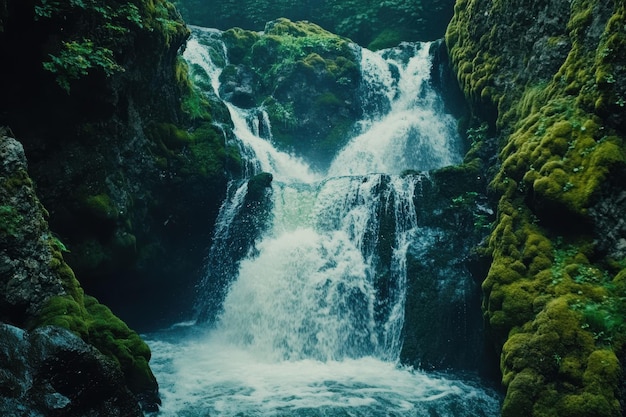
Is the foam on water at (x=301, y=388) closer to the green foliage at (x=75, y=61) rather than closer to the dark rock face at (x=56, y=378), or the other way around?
the dark rock face at (x=56, y=378)

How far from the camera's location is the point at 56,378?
550 cm

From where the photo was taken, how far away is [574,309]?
693 centimetres

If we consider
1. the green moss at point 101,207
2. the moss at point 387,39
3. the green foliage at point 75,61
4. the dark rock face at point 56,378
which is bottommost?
the dark rock face at point 56,378

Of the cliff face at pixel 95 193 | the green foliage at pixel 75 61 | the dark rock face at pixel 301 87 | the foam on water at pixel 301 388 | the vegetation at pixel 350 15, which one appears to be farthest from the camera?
the vegetation at pixel 350 15

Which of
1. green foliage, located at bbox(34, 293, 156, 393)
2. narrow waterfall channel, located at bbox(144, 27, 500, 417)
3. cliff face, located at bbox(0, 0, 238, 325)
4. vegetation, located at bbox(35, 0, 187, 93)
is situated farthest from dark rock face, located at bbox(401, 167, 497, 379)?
→ vegetation, located at bbox(35, 0, 187, 93)

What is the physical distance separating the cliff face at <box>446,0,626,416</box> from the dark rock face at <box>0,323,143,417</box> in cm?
555

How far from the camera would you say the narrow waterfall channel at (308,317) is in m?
8.46

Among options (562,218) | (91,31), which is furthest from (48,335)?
(562,218)

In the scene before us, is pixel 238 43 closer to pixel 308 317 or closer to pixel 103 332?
pixel 308 317

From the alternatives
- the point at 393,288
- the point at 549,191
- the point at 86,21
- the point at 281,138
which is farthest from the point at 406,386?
the point at 281,138

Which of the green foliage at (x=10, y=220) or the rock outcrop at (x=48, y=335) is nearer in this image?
the rock outcrop at (x=48, y=335)

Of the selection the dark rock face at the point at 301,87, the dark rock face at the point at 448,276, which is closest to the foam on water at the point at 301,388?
the dark rock face at the point at 448,276

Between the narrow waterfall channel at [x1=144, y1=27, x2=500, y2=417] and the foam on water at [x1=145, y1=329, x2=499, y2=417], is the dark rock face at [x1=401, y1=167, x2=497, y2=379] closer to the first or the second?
the narrow waterfall channel at [x1=144, y1=27, x2=500, y2=417]

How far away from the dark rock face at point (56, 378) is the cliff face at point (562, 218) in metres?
5.55
